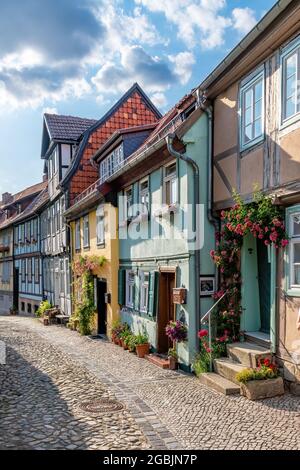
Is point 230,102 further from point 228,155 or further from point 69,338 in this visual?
point 69,338

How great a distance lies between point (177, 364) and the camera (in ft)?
35.1

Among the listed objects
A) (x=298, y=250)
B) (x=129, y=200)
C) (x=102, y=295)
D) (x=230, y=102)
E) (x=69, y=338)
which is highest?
(x=230, y=102)

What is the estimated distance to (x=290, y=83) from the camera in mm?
7785

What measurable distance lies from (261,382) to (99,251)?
406 inches

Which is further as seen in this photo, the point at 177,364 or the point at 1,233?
the point at 1,233

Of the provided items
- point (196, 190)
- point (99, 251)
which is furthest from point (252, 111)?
point (99, 251)

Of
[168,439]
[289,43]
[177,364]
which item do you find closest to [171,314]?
[177,364]

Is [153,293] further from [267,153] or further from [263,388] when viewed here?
[267,153]

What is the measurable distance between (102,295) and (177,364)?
7.66m

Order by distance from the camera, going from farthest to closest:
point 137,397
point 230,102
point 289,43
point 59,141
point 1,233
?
point 1,233 → point 59,141 → point 230,102 → point 137,397 → point 289,43

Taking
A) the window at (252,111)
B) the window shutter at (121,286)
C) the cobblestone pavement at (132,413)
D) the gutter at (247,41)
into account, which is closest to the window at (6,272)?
the window shutter at (121,286)

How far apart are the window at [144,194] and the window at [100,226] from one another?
11.4 ft

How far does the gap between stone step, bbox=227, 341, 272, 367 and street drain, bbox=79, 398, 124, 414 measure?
→ 2449 millimetres

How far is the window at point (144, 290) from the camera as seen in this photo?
13116mm
